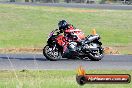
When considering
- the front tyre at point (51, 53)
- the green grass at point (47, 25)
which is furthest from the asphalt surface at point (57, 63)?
the green grass at point (47, 25)

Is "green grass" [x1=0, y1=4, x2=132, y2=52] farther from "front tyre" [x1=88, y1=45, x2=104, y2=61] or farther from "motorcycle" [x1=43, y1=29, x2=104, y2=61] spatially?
"front tyre" [x1=88, y1=45, x2=104, y2=61]

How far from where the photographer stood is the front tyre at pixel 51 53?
67.6 ft

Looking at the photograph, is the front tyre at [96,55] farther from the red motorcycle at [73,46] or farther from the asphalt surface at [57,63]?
the asphalt surface at [57,63]

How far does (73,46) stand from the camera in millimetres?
21000

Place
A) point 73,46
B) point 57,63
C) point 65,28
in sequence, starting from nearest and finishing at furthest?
1. point 57,63
2. point 65,28
3. point 73,46

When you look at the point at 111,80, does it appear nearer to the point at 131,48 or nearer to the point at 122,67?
the point at 122,67

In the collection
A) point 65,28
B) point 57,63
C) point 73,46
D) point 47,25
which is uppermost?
point 65,28

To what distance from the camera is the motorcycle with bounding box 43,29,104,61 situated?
68.0 ft

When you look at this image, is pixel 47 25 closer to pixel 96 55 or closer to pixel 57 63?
pixel 96 55

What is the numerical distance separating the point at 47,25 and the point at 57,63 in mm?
19893

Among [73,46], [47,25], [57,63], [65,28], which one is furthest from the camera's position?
[47,25]

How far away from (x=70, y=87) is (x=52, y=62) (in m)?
9.35

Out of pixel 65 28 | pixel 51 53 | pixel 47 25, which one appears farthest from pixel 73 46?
pixel 47 25

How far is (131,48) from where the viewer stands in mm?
27203
